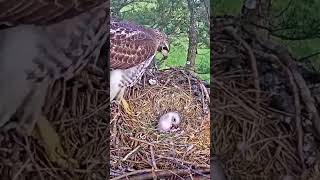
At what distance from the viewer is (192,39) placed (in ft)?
5.88

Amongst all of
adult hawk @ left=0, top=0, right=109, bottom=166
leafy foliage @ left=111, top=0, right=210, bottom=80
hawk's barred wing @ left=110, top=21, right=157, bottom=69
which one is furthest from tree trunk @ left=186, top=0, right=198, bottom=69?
adult hawk @ left=0, top=0, right=109, bottom=166

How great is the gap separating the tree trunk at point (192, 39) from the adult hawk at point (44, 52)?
1.09 feet

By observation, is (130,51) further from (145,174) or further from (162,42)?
(145,174)

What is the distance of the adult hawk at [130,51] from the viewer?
1775 millimetres

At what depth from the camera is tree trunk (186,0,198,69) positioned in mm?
1785

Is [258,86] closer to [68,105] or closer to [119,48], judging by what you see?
[119,48]

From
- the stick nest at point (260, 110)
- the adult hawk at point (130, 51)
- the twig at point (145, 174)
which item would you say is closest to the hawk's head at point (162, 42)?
the adult hawk at point (130, 51)

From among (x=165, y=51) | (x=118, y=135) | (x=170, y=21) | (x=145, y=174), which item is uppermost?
(x=170, y=21)

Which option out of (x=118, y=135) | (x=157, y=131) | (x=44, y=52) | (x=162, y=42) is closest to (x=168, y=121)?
(x=157, y=131)

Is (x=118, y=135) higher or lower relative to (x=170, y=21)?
lower

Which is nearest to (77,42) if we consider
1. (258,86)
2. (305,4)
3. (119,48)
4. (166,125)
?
(119,48)

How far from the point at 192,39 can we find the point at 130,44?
0.25 meters

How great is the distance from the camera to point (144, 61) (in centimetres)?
179

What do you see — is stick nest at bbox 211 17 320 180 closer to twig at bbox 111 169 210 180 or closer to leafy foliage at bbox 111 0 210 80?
leafy foliage at bbox 111 0 210 80
